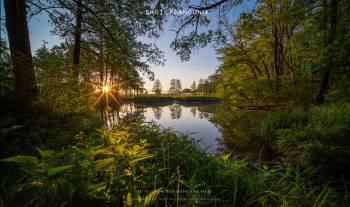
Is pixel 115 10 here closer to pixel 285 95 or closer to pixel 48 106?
pixel 48 106

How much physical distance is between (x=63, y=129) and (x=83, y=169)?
3.60m

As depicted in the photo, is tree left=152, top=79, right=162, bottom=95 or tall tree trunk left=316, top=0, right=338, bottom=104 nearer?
tall tree trunk left=316, top=0, right=338, bottom=104

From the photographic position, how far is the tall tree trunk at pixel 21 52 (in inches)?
149

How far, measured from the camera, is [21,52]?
451 cm

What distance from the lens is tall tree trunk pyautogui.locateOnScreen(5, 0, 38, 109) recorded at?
3.78 meters

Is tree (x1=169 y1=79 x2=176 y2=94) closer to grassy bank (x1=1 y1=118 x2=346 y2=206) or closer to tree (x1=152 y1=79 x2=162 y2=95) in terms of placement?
tree (x1=152 y1=79 x2=162 y2=95)

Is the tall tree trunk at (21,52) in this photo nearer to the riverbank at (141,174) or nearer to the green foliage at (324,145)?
the riverbank at (141,174)

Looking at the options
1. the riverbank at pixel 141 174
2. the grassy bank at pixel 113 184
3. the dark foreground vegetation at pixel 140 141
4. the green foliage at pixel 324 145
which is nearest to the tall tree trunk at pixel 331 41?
the dark foreground vegetation at pixel 140 141

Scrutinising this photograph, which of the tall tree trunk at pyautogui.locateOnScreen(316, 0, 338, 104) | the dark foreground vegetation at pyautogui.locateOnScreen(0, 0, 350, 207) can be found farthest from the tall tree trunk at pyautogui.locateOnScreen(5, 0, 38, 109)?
the tall tree trunk at pyautogui.locateOnScreen(316, 0, 338, 104)

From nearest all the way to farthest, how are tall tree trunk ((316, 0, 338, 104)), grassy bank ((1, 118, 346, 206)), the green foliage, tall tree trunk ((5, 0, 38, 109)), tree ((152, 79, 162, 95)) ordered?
grassy bank ((1, 118, 346, 206)), tall tree trunk ((5, 0, 38, 109)), the green foliage, tall tree trunk ((316, 0, 338, 104)), tree ((152, 79, 162, 95))

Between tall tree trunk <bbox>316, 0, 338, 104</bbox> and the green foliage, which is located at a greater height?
tall tree trunk <bbox>316, 0, 338, 104</bbox>

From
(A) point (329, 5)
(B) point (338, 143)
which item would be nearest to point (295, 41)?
(A) point (329, 5)

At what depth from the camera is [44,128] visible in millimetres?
3885

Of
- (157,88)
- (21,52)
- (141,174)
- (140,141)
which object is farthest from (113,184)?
(157,88)
